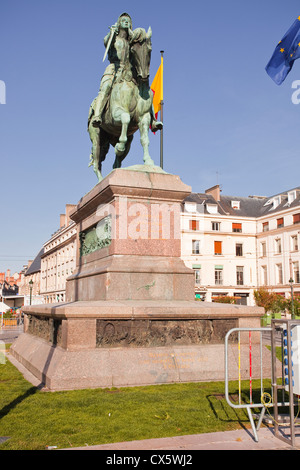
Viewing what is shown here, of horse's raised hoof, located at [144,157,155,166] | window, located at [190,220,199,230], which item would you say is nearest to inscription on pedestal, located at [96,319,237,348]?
horse's raised hoof, located at [144,157,155,166]

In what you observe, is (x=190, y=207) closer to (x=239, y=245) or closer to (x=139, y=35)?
(x=239, y=245)

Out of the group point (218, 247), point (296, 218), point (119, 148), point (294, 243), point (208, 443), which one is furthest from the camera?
point (218, 247)

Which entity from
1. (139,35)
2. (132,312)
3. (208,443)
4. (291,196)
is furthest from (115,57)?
(291,196)

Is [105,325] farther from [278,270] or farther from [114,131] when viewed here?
[278,270]

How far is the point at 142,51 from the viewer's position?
1021 cm

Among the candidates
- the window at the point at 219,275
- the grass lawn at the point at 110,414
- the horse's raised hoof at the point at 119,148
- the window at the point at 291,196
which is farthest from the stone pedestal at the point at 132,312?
the window at the point at 291,196

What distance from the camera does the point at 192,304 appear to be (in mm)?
8453

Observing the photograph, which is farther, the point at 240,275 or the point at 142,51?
the point at 240,275

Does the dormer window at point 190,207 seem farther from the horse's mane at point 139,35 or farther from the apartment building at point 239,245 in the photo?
the horse's mane at point 139,35

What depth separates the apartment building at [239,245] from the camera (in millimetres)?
54406

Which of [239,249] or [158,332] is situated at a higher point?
[239,249]

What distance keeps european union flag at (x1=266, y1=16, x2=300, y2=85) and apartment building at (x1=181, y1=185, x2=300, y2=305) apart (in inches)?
1647

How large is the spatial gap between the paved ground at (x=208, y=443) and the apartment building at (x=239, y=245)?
49.1 m

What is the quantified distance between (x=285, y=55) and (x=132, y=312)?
8622mm
